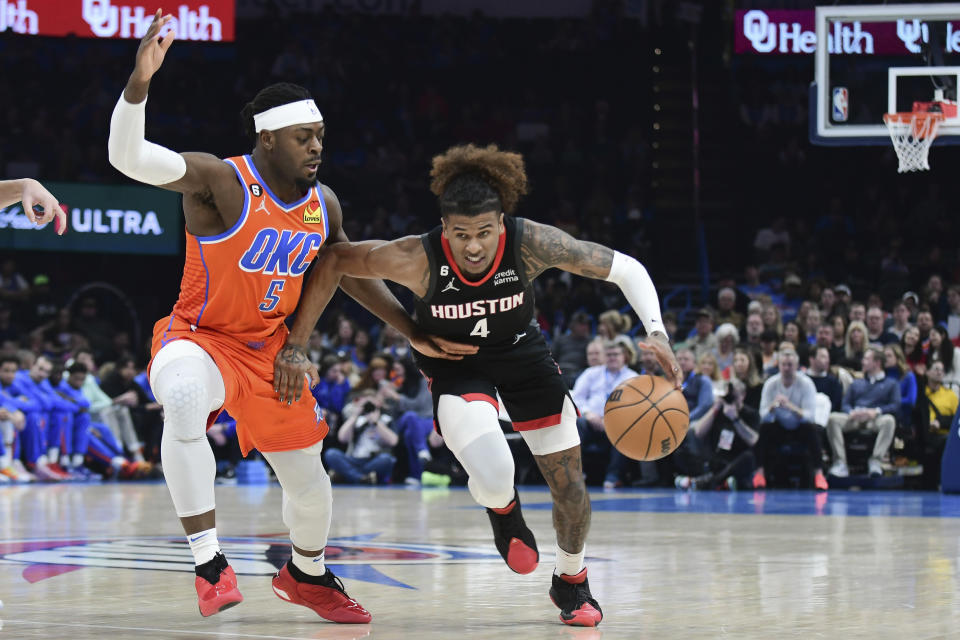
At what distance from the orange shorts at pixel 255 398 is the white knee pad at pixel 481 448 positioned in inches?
22.2

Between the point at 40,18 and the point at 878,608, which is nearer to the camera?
the point at 878,608

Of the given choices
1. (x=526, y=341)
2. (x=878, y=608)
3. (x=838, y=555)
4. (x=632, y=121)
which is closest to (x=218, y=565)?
(x=526, y=341)

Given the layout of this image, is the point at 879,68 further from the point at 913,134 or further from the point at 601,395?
the point at 601,395

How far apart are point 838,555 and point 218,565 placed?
370cm

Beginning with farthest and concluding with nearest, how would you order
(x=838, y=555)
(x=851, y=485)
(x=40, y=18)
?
(x=40, y=18)
(x=851, y=485)
(x=838, y=555)

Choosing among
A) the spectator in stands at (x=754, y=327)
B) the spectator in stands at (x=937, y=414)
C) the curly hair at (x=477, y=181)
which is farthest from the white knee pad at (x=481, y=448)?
the spectator in stands at (x=754, y=327)

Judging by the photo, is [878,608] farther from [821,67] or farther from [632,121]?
[632,121]

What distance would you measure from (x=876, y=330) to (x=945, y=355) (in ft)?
4.02

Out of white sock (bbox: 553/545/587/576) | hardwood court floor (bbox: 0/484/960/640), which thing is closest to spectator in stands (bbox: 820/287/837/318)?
hardwood court floor (bbox: 0/484/960/640)

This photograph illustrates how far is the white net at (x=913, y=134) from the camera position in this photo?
11297 millimetres

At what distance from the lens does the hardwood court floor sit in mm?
4602

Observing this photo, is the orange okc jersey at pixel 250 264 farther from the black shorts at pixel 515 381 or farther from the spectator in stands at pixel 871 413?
the spectator in stands at pixel 871 413

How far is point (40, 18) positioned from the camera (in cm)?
1869

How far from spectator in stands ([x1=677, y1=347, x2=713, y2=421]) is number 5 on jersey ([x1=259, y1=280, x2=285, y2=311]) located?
808 centimetres
